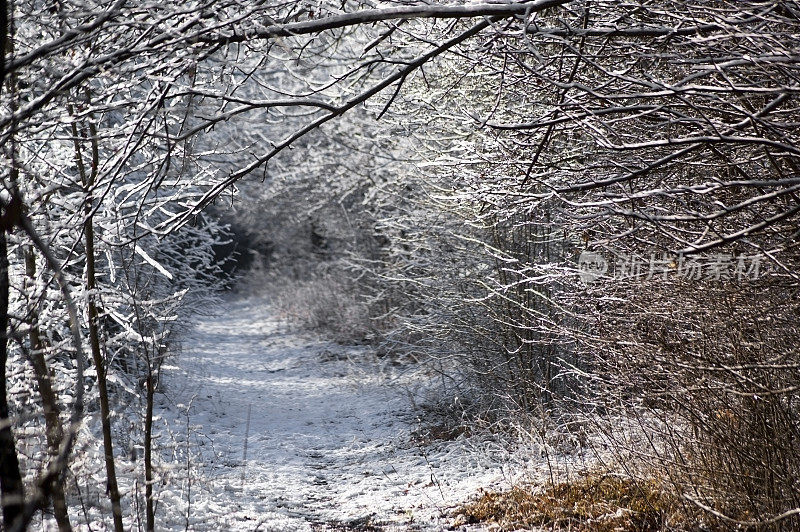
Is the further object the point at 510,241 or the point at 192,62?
the point at 510,241

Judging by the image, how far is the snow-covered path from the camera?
5.13 m

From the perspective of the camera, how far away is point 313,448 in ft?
24.7

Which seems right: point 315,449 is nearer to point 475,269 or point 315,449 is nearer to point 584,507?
point 475,269

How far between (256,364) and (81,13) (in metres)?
10.1

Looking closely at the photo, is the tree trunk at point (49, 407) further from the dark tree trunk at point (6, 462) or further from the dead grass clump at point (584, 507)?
the dead grass clump at point (584, 507)

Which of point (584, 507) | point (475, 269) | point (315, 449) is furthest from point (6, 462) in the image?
point (475, 269)

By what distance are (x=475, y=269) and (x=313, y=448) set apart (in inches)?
104

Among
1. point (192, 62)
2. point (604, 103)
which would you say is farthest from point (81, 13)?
point (604, 103)

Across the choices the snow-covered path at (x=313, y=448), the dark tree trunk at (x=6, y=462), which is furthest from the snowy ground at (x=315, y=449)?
the dark tree trunk at (x=6, y=462)

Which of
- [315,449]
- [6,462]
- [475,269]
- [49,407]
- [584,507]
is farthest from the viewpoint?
[315,449]

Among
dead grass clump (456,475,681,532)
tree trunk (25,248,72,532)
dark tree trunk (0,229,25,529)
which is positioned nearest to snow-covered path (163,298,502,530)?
dead grass clump (456,475,681,532)

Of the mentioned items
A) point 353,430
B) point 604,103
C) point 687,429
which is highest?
point 604,103

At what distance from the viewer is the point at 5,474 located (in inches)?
104

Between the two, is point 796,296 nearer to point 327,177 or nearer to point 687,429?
point 687,429
